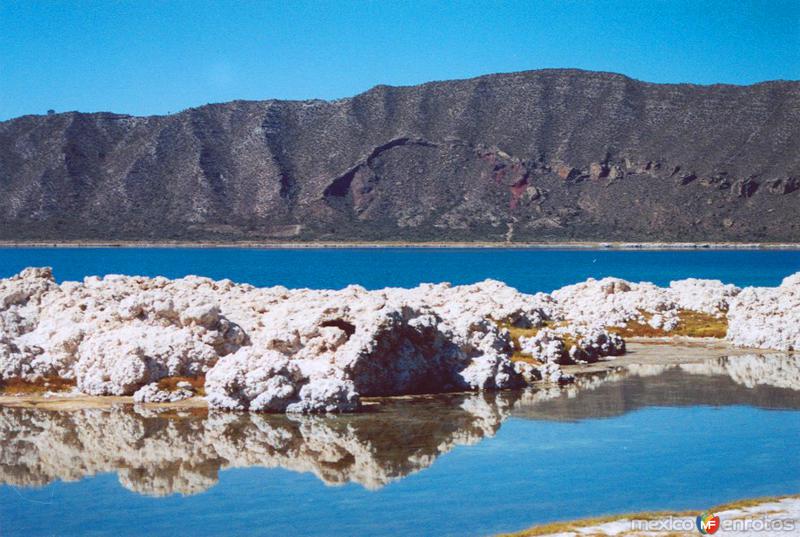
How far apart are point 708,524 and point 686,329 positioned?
61.9ft

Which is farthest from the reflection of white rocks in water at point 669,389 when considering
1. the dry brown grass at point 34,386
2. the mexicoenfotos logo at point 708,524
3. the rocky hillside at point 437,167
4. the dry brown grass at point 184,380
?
the rocky hillside at point 437,167

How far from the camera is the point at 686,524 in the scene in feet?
33.8

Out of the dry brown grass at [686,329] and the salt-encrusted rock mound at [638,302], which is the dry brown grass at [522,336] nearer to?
the salt-encrusted rock mound at [638,302]

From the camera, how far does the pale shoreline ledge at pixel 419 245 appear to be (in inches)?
5423

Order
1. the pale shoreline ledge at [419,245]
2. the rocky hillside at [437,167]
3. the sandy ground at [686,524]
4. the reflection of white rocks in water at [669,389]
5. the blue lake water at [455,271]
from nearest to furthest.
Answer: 1. the sandy ground at [686,524]
2. the reflection of white rocks in water at [669,389]
3. the blue lake water at [455,271]
4. the pale shoreline ledge at [419,245]
5. the rocky hillside at [437,167]

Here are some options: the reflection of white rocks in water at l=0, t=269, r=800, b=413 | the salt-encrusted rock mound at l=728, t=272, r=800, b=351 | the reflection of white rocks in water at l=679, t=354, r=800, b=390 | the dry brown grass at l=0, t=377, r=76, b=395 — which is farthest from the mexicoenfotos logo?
the salt-encrusted rock mound at l=728, t=272, r=800, b=351

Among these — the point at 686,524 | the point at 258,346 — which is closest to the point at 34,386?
the point at 258,346

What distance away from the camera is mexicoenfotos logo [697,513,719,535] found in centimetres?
1000

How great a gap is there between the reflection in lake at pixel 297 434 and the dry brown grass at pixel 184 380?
41.7 inches

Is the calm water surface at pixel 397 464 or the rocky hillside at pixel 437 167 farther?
the rocky hillside at pixel 437 167

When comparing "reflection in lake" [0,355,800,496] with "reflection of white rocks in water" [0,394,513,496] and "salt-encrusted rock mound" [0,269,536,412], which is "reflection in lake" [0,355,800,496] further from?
"salt-encrusted rock mound" [0,269,536,412]

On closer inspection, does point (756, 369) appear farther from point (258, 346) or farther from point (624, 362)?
point (258, 346)

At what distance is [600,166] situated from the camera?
14988 cm

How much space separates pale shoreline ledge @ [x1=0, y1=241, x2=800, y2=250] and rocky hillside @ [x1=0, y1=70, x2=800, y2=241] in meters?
2.07
